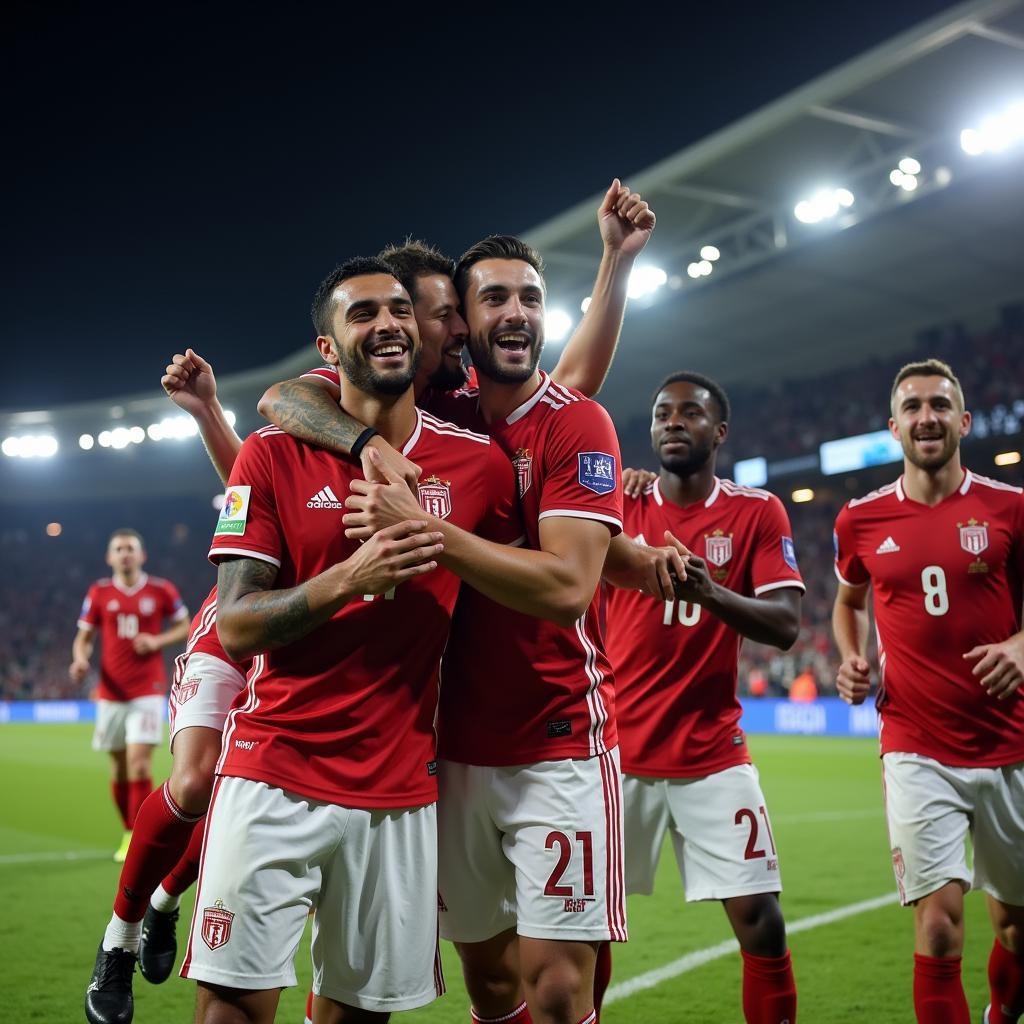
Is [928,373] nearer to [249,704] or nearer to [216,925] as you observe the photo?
[249,704]

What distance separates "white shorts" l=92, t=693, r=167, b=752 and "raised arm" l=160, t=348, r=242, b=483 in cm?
547

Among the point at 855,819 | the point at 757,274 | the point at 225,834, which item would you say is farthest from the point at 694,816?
the point at 757,274

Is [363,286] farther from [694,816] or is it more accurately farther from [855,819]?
[855,819]

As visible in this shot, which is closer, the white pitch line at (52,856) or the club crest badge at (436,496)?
the club crest badge at (436,496)

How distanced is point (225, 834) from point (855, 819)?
9.00 meters

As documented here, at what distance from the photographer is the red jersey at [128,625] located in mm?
9398

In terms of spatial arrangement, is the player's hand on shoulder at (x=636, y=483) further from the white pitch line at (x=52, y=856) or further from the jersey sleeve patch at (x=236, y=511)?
the white pitch line at (x=52, y=856)

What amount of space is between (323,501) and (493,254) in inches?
39.4

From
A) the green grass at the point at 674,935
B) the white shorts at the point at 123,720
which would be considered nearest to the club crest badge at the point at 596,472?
the green grass at the point at 674,935

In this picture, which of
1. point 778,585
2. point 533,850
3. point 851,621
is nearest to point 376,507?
point 533,850

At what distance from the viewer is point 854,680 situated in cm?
459

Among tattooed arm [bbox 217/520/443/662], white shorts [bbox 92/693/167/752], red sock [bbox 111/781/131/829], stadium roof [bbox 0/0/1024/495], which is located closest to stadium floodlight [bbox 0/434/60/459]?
stadium roof [bbox 0/0/1024/495]

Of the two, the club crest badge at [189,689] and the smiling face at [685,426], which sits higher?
the smiling face at [685,426]

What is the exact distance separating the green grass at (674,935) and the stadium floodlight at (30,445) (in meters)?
26.6
